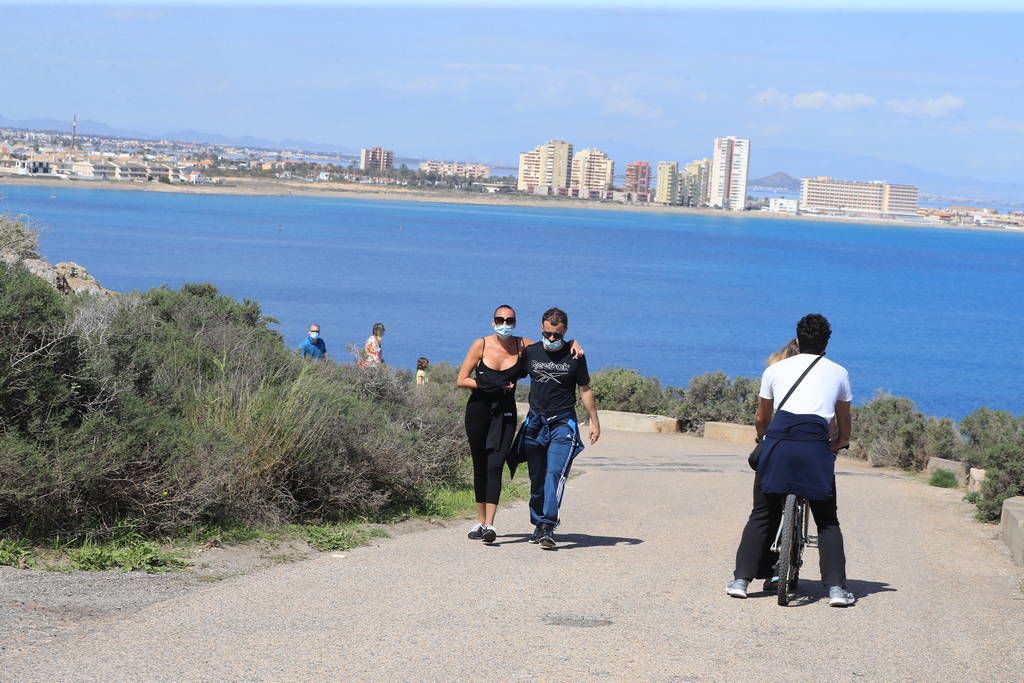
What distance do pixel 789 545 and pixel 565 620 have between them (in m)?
1.38

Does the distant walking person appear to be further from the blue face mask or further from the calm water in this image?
the blue face mask

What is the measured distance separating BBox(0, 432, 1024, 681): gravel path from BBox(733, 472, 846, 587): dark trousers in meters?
0.17

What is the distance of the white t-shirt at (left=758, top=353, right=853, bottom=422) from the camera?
721cm

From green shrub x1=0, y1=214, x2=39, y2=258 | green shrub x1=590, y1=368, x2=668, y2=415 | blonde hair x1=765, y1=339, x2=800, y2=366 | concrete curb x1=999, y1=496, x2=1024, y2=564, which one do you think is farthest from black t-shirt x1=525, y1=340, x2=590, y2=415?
green shrub x1=590, y1=368, x2=668, y2=415

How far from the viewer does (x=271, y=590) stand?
7234 mm

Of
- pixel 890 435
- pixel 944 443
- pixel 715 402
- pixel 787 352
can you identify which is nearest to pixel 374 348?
pixel 890 435

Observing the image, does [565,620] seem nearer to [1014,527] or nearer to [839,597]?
[839,597]

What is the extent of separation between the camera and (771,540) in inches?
297

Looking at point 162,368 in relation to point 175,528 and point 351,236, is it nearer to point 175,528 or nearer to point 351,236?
point 175,528

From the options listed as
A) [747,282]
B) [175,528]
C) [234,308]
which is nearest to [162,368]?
[175,528]

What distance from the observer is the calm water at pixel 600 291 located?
186 ft

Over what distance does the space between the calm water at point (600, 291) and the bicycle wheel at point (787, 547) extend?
15.9m

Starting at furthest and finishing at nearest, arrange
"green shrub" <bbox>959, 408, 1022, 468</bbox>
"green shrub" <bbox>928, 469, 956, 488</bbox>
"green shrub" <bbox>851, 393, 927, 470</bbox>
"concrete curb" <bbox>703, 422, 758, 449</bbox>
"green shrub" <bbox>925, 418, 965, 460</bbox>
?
"concrete curb" <bbox>703, 422, 758, 449</bbox> < "green shrub" <bbox>851, 393, 927, 470</bbox> < "green shrub" <bbox>925, 418, 965, 460</bbox> < "green shrub" <bbox>928, 469, 956, 488</bbox> < "green shrub" <bbox>959, 408, 1022, 468</bbox>

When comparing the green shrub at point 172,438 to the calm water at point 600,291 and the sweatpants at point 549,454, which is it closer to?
the sweatpants at point 549,454
